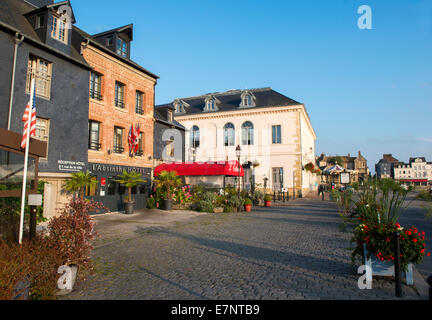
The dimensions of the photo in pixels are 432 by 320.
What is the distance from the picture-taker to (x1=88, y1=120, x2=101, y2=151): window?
1490cm

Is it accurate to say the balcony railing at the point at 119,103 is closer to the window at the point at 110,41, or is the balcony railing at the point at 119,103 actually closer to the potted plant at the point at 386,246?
the window at the point at 110,41

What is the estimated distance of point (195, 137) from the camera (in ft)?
124

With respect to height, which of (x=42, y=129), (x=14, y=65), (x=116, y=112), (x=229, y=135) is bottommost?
(x=42, y=129)

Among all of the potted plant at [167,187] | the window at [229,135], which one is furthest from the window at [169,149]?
the window at [229,135]

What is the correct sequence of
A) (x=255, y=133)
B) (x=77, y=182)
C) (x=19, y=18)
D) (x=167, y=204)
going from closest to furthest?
(x=19, y=18)
(x=77, y=182)
(x=167, y=204)
(x=255, y=133)

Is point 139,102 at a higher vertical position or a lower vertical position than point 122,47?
lower

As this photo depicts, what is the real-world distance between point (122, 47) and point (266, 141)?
69.0 feet

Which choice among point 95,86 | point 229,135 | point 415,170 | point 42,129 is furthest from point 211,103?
point 415,170

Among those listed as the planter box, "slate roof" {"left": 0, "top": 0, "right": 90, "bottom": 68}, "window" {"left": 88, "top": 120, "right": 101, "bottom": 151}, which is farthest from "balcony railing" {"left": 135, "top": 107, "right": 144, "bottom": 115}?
the planter box

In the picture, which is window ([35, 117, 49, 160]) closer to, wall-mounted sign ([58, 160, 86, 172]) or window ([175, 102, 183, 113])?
wall-mounted sign ([58, 160, 86, 172])

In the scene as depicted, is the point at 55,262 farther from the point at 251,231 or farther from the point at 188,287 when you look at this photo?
the point at 251,231

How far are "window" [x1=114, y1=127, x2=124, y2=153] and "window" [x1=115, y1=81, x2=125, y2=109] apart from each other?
146 centimetres

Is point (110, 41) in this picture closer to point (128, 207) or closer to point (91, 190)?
point (91, 190)
